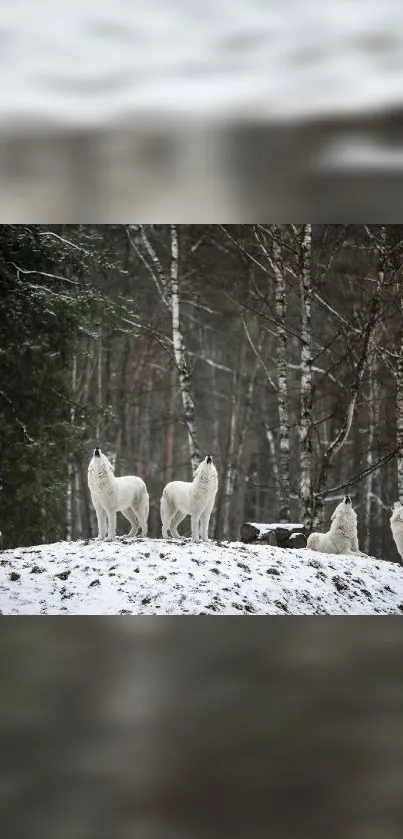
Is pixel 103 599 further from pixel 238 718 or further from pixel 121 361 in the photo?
pixel 121 361

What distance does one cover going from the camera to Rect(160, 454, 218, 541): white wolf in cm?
884

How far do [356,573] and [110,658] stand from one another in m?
3.28

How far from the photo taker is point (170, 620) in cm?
838

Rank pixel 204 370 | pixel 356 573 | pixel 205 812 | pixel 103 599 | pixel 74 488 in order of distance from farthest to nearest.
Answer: pixel 204 370, pixel 74 488, pixel 356 573, pixel 103 599, pixel 205 812

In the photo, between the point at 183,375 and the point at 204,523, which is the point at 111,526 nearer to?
the point at 204,523

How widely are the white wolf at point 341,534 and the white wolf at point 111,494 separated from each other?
67.1 inches

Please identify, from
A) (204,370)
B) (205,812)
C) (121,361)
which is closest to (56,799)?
(205,812)

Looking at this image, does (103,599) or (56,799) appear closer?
(56,799)

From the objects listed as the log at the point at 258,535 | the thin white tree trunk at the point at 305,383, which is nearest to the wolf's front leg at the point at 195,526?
the log at the point at 258,535

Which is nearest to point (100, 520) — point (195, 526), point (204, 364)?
point (195, 526)

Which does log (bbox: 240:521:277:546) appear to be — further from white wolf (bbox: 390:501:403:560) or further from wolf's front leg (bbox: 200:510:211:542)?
white wolf (bbox: 390:501:403:560)

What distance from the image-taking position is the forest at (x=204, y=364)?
11312 mm
